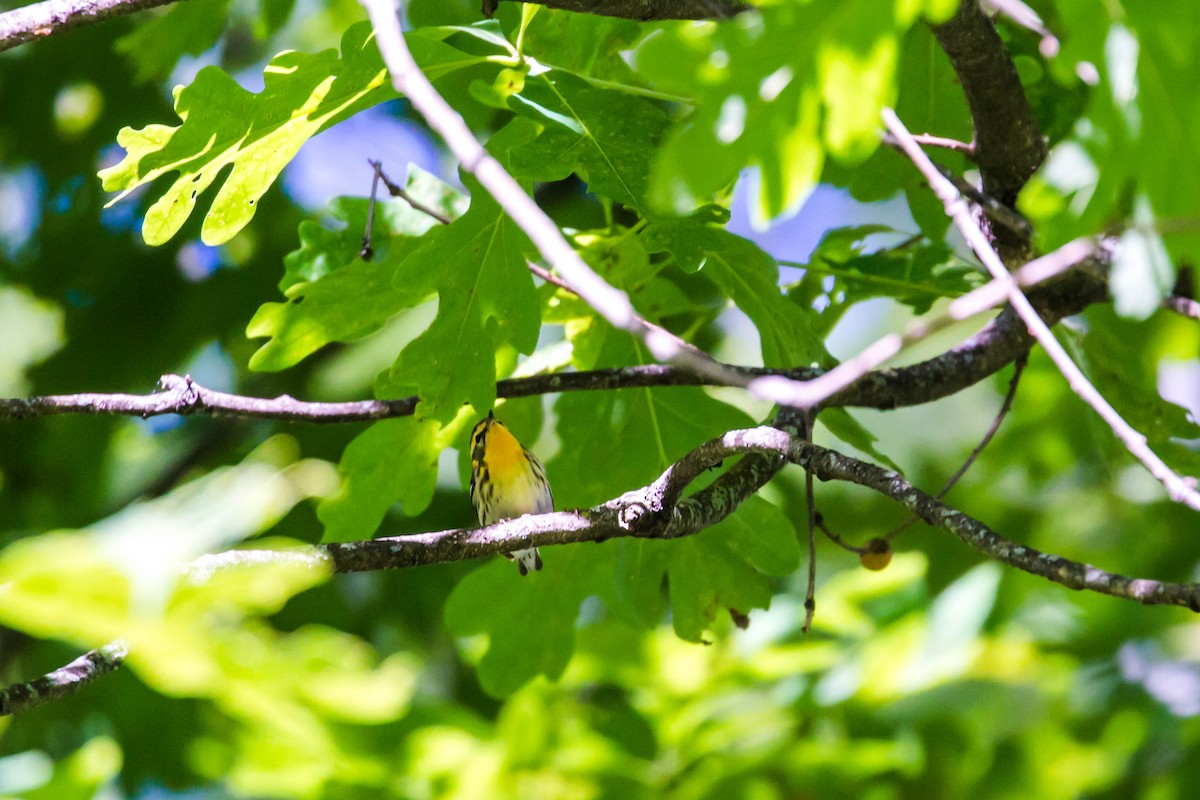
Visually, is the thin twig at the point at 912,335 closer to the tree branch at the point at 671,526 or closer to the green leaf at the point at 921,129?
the tree branch at the point at 671,526

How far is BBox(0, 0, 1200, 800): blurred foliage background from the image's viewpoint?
3.89ft

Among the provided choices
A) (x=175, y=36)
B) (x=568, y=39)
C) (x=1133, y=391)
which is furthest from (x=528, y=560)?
(x=175, y=36)

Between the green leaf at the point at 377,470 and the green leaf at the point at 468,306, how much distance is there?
0.27 m

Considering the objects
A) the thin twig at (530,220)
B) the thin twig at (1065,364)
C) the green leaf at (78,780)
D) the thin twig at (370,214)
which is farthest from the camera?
the green leaf at (78,780)

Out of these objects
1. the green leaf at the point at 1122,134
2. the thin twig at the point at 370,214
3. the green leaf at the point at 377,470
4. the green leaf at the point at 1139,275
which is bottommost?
the green leaf at the point at 377,470

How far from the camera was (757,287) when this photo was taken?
2150 mm

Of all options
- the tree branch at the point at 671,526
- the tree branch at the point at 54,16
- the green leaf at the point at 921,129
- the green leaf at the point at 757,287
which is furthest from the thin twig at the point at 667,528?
the green leaf at the point at 921,129

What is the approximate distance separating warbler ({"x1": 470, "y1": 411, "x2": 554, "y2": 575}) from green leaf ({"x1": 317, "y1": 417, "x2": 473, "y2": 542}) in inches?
33.5

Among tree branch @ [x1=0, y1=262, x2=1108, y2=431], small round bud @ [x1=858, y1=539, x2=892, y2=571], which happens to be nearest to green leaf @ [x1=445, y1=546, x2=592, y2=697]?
tree branch @ [x1=0, y1=262, x2=1108, y2=431]

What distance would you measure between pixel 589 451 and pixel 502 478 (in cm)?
104

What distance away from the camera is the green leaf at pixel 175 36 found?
2991 mm

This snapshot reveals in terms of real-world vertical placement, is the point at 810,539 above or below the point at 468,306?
below

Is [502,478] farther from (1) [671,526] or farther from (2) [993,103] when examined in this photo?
(2) [993,103]

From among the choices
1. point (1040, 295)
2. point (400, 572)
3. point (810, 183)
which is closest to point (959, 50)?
point (1040, 295)
